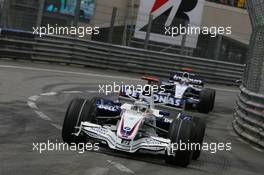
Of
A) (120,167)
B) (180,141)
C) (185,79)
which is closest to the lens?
(120,167)

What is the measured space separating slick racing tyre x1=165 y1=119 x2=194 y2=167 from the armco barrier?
483 inches

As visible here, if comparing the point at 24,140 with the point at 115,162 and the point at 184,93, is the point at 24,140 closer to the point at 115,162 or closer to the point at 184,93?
the point at 115,162

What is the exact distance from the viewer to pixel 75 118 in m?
8.45

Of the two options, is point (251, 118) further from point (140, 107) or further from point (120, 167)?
point (120, 167)

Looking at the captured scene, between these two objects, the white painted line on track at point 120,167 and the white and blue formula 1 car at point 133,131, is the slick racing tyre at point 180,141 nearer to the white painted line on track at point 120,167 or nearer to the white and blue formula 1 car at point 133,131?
the white and blue formula 1 car at point 133,131

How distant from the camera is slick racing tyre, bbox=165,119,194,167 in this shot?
8.09 meters

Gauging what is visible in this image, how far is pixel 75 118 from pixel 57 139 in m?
0.56

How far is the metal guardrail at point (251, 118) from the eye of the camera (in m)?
11.5

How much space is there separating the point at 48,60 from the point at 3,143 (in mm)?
13420

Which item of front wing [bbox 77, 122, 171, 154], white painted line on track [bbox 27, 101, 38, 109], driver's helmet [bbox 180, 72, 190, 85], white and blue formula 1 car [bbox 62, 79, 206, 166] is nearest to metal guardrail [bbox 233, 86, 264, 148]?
driver's helmet [bbox 180, 72, 190, 85]

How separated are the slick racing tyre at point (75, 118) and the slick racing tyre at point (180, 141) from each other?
47.4 inches

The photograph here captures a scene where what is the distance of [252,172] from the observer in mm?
8773

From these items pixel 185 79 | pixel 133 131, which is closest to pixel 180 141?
pixel 133 131

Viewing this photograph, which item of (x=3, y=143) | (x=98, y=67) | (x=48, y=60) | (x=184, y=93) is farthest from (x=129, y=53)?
(x=3, y=143)
